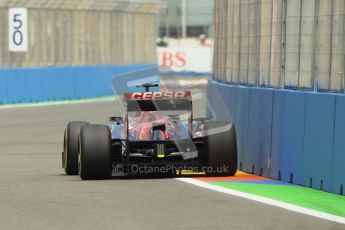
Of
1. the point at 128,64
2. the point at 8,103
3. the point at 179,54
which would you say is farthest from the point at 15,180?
the point at 179,54

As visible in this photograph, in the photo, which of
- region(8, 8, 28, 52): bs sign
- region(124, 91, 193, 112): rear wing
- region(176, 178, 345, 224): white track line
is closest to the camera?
region(176, 178, 345, 224): white track line

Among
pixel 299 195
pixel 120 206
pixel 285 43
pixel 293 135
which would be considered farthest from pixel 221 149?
pixel 120 206

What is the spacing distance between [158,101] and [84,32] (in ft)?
108

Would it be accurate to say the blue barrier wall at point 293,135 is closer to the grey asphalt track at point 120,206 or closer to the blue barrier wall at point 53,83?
the grey asphalt track at point 120,206

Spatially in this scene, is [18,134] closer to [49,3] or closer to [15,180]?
[15,180]

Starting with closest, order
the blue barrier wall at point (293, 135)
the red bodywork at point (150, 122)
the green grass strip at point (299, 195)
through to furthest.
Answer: the green grass strip at point (299, 195) < the blue barrier wall at point (293, 135) < the red bodywork at point (150, 122)

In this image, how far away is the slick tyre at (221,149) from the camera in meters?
15.2

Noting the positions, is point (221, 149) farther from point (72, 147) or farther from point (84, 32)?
point (84, 32)

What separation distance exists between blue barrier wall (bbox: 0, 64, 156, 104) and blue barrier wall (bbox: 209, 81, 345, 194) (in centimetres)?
2414

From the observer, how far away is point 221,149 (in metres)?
15.2

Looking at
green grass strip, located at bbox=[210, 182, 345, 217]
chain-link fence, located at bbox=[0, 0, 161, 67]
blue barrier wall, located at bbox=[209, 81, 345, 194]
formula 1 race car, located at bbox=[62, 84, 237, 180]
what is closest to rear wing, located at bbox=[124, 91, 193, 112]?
formula 1 race car, located at bbox=[62, 84, 237, 180]

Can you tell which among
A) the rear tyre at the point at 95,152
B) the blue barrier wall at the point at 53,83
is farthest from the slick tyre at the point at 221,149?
the blue barrier wall at the point at 53,83

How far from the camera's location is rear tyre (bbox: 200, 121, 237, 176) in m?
15.2

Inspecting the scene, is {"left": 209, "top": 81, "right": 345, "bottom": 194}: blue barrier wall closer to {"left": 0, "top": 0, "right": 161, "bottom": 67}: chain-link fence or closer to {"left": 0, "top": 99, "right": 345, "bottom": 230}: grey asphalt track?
{"left": 0, "top": 99, "right": 345, "bottom": 230}: grey asphalt track
